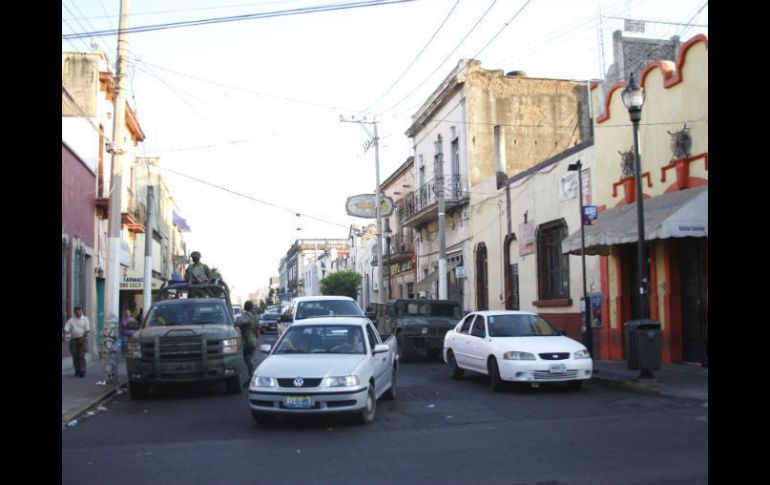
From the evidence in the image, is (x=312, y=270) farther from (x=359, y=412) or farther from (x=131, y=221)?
(x=359, y=412)

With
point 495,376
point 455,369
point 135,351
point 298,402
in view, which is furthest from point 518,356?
point 135,351

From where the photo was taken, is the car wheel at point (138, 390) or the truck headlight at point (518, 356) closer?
the truck headlight at point (518, 356)

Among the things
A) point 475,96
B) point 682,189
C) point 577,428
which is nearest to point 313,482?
point 577,428

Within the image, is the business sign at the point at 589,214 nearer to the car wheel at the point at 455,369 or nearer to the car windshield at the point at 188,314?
the car wheel at the point at 455,369

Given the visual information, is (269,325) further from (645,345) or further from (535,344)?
(645,345)

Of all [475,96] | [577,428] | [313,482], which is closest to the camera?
[313,482]

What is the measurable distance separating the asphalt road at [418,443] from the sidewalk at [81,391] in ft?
1.35

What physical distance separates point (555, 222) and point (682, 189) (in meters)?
6.69

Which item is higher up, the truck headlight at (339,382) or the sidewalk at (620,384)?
the truck headlight at (339,382)

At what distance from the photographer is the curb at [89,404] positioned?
38.0 feet

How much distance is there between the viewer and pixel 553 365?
13133 mm

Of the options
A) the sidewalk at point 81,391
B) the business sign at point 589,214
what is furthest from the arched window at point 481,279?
the sidewalk at point 81,391

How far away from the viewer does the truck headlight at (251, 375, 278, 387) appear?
33.0 feet
